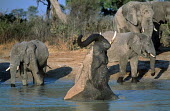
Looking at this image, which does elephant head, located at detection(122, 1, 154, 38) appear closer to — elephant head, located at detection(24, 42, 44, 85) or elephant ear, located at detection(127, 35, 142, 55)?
elephant ear, located at detection(127, 35, 142, 55)

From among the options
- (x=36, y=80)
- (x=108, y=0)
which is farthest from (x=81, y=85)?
(x=108, y=0)

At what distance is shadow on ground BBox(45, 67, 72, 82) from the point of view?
18.2 meters

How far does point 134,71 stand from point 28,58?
314 cm

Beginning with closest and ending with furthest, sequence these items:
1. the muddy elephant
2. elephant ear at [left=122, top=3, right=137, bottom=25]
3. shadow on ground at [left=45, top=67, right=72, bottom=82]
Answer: shadow on ground at [left=45, top=67, right=72, bottom=82], elephant ear at [left=122, top=3, right=137, bottom=25], the muddy elephant

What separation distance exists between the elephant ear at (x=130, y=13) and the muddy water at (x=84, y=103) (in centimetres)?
603

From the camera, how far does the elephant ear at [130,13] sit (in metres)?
20.5

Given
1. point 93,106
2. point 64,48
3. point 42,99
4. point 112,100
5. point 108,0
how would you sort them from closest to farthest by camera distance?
point 93,106
point 112,100
point 42,99
point 64,48
point 108,0

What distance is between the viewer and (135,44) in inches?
629

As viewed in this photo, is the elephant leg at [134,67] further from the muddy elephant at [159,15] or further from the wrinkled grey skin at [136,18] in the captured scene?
the muddy elephant at [159,15]

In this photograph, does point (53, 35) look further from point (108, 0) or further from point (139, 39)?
point (139, 39)

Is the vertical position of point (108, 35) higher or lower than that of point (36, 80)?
higher

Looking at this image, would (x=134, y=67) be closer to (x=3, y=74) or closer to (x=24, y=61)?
(x=24, y=61)

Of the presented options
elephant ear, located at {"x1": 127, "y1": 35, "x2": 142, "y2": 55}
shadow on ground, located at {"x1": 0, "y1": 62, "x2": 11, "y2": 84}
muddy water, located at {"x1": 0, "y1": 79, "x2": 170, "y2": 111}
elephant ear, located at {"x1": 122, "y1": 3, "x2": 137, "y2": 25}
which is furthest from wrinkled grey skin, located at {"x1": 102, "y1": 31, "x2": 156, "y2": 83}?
elephant ear, located at {"x1": 122, "y1": 3, "x2": 137, "y2": 25}

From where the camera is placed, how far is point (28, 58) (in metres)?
15.6
